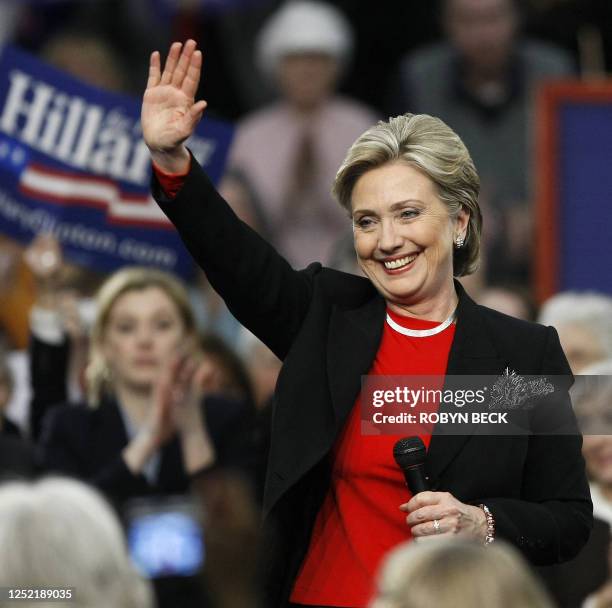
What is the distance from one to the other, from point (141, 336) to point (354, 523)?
261cm

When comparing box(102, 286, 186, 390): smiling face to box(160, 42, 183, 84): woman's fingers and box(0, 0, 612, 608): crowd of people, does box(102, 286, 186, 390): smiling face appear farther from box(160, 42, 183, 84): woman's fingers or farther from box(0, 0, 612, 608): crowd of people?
box(160, 42, 183, 84): woman's fingers

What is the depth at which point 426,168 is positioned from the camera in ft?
9.93

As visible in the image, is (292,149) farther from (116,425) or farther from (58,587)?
(58,587)

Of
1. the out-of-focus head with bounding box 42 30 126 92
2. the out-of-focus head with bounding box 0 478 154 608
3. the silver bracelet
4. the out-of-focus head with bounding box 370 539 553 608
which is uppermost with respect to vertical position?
the out-of-focus head with bounding box 42 30 126 92

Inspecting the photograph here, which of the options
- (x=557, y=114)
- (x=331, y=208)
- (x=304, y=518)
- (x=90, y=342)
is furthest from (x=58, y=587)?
(x=331, y=208)

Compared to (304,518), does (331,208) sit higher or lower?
higher

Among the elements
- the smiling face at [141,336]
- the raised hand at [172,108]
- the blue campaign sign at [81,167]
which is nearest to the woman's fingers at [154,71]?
the raised hand at [172,108]

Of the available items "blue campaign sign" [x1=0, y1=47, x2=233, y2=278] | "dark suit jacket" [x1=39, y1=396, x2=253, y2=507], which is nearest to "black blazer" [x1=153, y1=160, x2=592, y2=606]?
"dark suit jacket" [x1=39, y1=396, x2=253, y2=507]

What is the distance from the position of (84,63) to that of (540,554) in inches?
207

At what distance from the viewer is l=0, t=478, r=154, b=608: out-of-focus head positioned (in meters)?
2.18

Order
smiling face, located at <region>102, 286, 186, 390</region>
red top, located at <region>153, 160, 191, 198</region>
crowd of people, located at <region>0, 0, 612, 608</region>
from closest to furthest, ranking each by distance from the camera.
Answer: crowd of people, located at <region>0, 0, 612, 608</region>, red top, located at <region>153, 160, 191, 198</region>, smiling face, located at <region>102, 286, 186, 390</region>

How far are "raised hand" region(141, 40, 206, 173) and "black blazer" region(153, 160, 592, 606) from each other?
64 mm

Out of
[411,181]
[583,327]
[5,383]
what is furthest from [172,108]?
[583,327]

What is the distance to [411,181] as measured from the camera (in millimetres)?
3031
